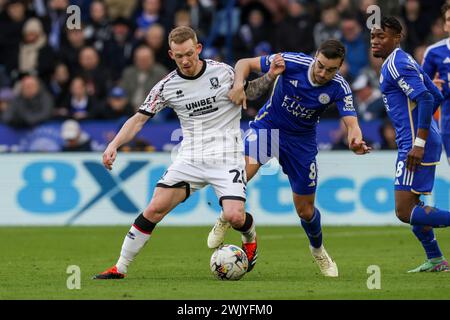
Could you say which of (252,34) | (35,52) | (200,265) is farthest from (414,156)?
(35,52)

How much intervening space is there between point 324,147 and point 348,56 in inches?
96.2

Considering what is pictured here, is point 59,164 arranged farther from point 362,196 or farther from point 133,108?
point 362,196

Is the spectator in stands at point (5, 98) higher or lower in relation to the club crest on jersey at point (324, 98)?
lower

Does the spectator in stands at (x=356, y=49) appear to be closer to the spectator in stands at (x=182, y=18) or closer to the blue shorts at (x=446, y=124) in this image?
the spectator in stands at (x=182, y=18)

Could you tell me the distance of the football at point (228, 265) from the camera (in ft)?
34.1

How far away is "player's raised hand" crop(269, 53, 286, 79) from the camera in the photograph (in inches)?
419

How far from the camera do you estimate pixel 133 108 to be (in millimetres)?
20031

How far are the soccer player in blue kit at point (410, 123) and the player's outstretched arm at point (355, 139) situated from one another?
59 centimetres

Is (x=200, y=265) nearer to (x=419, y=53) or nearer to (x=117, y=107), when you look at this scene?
(x=117, y=107)

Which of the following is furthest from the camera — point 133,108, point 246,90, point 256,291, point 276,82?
point 133,108

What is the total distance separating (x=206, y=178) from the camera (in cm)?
1043

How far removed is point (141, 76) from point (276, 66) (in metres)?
9.73

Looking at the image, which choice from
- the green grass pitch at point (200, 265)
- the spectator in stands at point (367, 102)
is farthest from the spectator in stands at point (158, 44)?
the green grass pitch at point (200, 265)

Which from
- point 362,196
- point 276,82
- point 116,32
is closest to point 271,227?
point 362,196
